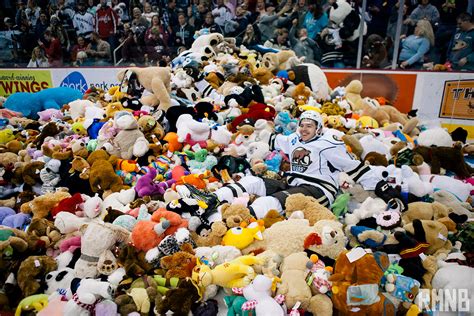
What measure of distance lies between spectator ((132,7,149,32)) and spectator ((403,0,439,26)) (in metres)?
4.22

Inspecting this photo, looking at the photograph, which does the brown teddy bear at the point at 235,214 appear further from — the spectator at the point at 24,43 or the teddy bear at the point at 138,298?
the spectator at the point at 24,43

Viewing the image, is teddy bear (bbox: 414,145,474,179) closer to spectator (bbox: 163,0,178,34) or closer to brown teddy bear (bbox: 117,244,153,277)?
brown teddy bear (bbox: 117,244,153,277)

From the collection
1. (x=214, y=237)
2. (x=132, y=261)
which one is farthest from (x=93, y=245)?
(x=214, y=237)

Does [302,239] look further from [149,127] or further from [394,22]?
[394,22]

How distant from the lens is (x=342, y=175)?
2533mm

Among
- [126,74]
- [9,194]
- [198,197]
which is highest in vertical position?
[126,74]

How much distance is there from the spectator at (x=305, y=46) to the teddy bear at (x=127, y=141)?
3499mm

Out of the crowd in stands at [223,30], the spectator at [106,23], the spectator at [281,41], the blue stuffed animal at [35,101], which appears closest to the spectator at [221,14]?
the crowd in stands at [223,30]

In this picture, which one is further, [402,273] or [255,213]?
[255,213]

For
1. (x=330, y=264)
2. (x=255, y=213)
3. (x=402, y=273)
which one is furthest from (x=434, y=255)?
(x=255, y=213)

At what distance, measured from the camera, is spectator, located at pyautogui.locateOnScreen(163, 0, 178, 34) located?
20.6ft

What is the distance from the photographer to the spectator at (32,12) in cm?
719

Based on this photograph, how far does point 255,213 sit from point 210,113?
4.40 ft

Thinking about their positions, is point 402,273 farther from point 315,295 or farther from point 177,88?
point 177,88
